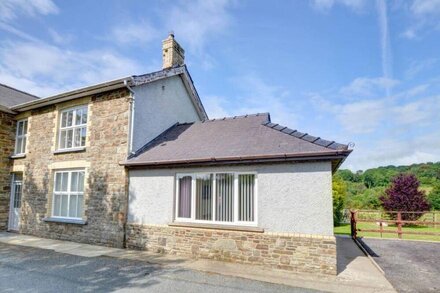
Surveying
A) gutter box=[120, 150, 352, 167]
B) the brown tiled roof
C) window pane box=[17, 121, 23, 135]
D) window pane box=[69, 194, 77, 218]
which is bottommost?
window pane box=[69, 194, 77, 218]

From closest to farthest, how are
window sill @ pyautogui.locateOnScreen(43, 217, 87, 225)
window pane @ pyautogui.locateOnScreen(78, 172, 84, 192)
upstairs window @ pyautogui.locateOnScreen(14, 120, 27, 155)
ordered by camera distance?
1. window sill @ pyautogui.locateOnScreen(43, 217, 87, 225)
2. window pane @ pyautogui.locateOnScreen(78, 172, 84, 192)
3. upstairs window @ pyautogui.locateOnScreen(14, 120, 27, 155)

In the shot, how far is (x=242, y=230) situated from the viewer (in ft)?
27.5

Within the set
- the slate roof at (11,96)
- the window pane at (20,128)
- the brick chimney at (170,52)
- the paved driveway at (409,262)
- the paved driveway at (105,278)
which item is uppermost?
the brick chimney at (170,52)

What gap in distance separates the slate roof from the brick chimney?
844 cm

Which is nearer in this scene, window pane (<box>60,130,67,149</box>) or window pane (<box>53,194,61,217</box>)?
Answer: window pane (<box>53,194,61,217</box>)

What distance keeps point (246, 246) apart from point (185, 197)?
265cm

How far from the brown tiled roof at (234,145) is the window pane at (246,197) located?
2.09 ft

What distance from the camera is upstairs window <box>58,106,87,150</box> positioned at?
12.4m

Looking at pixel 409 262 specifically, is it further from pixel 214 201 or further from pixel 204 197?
pixel 204 197

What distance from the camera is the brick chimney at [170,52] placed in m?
14.4

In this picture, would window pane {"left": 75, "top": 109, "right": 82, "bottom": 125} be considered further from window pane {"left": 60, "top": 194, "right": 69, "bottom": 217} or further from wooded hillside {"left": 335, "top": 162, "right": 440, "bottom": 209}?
wooded hillside {"left": 335, "top": 162, "right": 440, "bottom": 209}

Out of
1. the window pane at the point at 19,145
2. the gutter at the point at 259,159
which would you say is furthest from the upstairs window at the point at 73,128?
the gutter at the point at 259,159

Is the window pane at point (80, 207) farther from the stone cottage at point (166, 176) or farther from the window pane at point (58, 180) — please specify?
the window pane at point (58, 180)

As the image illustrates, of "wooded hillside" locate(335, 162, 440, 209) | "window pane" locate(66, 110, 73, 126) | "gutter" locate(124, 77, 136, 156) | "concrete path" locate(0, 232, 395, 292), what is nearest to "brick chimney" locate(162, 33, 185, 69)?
"gutter" locate(124, 77, 136, 156)
